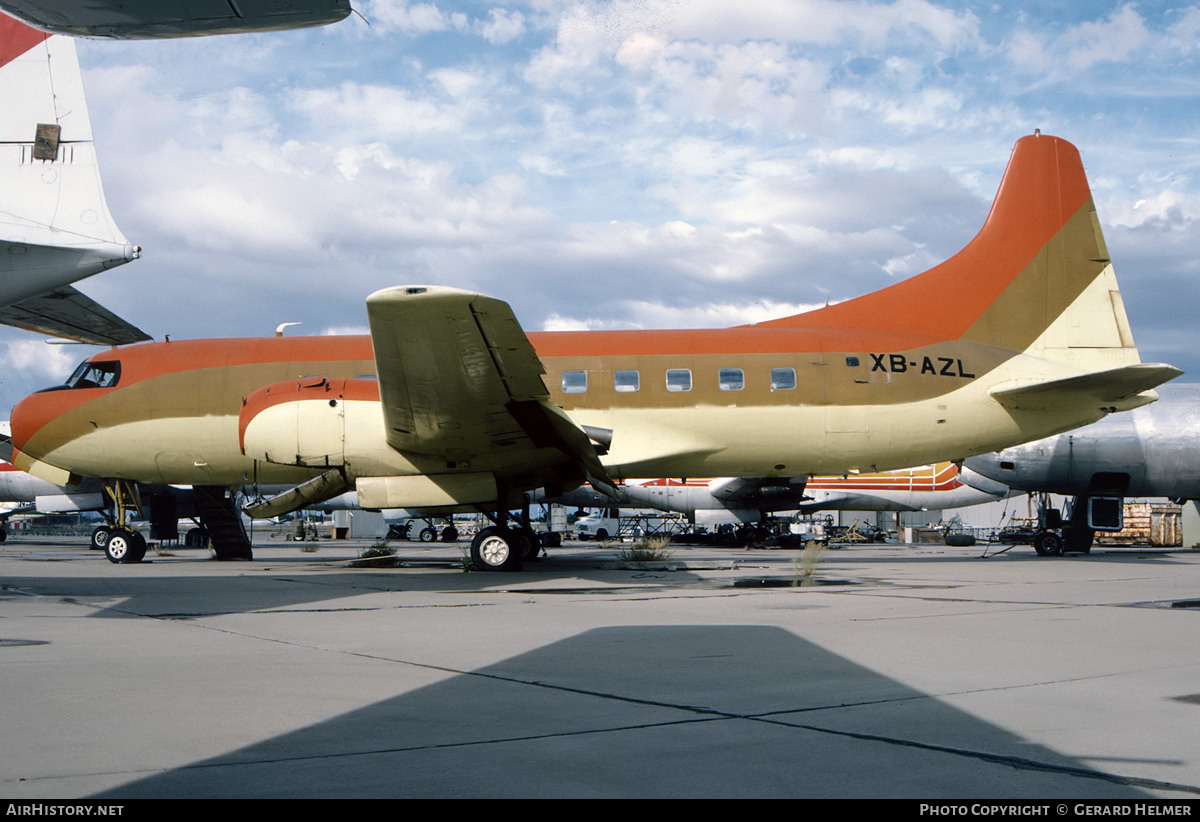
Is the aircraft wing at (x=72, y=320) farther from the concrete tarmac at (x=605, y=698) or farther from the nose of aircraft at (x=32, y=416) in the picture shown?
the concrete tarmac at (x=605, y=698)

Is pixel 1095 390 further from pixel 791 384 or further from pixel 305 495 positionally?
pixel 305 495

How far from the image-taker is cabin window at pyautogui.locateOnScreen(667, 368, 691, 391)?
16.9m

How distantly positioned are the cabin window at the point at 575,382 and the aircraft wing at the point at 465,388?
1.63 m

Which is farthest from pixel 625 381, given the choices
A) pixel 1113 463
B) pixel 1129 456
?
pixel 1129 456

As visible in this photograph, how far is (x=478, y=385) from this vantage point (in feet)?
44.1

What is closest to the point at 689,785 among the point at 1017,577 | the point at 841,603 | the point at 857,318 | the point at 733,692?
the point at 733,692

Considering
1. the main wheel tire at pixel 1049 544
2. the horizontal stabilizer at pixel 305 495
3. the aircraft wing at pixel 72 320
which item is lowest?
the main wheel tire at pixel 1049 544

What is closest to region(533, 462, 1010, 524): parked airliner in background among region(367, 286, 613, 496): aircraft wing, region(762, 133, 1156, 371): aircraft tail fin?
region(762, 133, 1156, 371): aircraft tail fin

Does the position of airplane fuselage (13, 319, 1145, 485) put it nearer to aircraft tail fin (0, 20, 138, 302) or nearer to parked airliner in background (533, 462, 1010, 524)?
aircraft tail fin (0, 20, 138, 302)

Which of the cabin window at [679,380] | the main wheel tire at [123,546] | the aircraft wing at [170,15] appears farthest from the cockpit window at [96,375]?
the aircraft wing at [170,15]

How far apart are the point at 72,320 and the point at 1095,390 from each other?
68.5 ft

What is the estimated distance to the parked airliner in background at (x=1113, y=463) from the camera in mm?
24172

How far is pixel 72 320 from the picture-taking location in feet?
66.3
